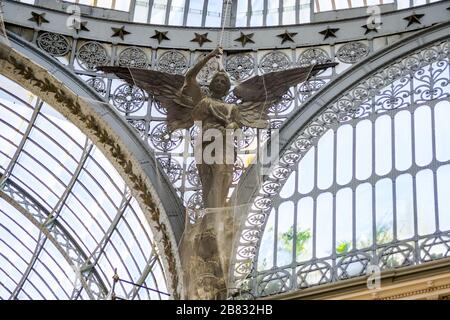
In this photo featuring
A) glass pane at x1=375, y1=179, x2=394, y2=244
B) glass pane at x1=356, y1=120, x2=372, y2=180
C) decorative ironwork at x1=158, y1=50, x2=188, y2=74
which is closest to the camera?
glass pane at x1=375, y1=179, x2=394, y2=244

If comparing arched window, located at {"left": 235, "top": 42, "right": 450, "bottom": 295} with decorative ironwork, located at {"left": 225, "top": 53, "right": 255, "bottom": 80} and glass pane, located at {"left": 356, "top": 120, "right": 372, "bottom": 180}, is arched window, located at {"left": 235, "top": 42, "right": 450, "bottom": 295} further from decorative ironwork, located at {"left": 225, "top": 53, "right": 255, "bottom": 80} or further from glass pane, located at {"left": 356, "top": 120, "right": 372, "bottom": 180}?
decorative ironwork, located at {"left": 225, "top": 53, "right": 255, "bottom": 80}

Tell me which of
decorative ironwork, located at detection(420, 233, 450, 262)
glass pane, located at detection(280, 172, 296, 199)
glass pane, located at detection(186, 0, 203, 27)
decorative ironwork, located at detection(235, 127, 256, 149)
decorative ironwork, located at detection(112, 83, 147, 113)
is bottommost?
decorative ironwork, located at detection(420, 233, 450, 262)

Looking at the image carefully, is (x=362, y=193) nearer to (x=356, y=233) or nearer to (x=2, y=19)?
(x=356, y=233)

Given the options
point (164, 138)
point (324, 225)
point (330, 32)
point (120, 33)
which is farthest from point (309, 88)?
point (120, 33)

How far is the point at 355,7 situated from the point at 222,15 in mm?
2946

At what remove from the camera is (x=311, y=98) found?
25.6 metres

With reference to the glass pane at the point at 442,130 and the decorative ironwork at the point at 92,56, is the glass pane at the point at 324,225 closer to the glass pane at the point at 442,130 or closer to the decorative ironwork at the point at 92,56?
the glass pane at the point at 442,130

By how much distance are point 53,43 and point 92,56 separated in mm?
854

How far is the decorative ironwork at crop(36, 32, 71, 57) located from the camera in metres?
26.6

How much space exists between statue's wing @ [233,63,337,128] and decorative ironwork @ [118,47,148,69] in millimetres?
2331

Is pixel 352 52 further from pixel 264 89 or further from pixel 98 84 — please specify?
pixel 98 84

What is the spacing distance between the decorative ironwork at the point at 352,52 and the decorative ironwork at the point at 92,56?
191 inches

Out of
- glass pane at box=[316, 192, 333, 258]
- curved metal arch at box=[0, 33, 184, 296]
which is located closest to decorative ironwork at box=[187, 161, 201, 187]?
curved metal arch at box=[0, 33, 184, 296]

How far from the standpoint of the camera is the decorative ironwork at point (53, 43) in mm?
26609
